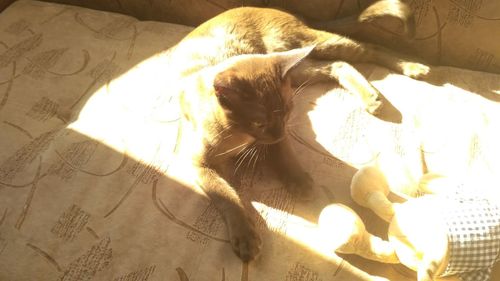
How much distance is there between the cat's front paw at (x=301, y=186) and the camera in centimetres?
119

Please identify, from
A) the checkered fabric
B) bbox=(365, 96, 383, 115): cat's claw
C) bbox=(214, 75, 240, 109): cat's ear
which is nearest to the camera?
the checkered fabric

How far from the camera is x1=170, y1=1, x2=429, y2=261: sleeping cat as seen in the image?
3.64ft

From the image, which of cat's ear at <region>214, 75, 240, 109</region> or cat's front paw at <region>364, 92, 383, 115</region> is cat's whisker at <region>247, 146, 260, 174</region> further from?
cat's front paw at <region>364, 92, 383, 115</region>

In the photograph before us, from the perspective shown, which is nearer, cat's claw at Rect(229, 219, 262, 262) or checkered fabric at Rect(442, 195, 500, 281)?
checkered fabric at Rect(442, 195, 500, 281)

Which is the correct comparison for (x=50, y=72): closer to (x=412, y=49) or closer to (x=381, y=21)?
(x=381, y=21)

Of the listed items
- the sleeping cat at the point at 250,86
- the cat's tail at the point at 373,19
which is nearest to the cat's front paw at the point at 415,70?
the sleeping cat at the point at 250,86

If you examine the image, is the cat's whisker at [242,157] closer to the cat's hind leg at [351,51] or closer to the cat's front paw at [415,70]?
the cat's hind leg at [351,51]

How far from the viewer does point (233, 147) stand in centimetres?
129

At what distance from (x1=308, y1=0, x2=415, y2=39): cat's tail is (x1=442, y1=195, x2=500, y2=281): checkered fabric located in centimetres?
78

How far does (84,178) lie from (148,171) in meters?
0.20

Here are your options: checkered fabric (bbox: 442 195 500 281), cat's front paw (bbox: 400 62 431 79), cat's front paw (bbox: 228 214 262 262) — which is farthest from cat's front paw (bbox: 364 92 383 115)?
cat's front paw (bbox: 228 214 262 262)

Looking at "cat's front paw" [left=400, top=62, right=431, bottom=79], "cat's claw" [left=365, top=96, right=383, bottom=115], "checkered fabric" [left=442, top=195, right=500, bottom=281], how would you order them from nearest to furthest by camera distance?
1. "checkered fabric" [left=442, top=195, right=500, bottom=281]
2. "cat's claw" [left=365, top=96, right=383, bottom=115]
3. "cat's front paw" [left=400, top=62, right=431, bottom=79]

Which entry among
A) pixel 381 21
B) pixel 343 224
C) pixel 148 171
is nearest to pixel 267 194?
pixel 343 224

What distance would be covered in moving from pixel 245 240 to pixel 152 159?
17.8 inches
